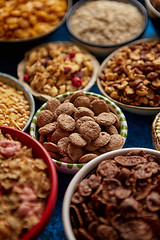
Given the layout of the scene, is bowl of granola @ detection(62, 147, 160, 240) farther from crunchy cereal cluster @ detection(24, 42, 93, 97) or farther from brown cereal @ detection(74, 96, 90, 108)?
crunchy cereal cluster @ detection(24, 42, 93, 97)

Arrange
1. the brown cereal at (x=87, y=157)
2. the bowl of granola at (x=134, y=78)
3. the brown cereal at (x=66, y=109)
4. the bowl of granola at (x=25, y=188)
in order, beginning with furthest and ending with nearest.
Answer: the bowl of granola at (x=134, y=78) → the brown cereal at (x=66, y=109) → the brown cereal at (x=87, y=157) → the bowl of granola at (x=25, y=188)

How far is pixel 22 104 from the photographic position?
1.28m

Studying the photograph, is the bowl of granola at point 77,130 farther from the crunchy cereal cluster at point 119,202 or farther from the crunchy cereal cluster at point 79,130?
the crunchy cereal cluster at point 119,202

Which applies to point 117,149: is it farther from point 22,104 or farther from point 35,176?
point 22,104

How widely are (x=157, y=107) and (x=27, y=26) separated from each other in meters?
0.95

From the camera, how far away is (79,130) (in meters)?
1.02

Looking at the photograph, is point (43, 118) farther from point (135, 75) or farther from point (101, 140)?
point (135, 75)

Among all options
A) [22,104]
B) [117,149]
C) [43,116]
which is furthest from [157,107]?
[22,104]

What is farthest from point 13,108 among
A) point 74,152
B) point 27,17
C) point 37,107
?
point 27,17

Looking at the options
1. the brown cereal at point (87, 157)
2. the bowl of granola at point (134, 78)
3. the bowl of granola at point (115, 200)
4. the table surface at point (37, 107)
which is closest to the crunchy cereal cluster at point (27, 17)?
the table surface at point (37, 107)

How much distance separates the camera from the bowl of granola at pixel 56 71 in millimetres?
1376

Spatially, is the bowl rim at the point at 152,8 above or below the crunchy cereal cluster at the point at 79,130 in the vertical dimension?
above

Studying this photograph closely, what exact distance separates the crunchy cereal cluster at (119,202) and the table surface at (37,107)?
29 cm

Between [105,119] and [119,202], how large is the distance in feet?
1.25
